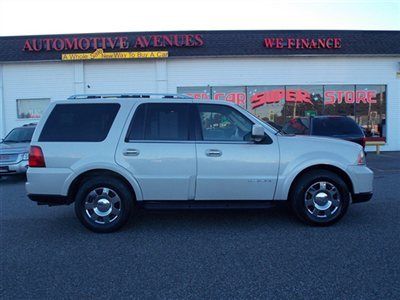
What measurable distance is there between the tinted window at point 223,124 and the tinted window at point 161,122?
0.28 m

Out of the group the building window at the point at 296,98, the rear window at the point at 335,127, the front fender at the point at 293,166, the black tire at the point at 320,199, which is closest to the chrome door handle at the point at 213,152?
the front fender at the point at 293,166

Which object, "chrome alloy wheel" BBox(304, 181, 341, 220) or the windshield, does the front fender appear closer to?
"chrome alloy wheel" BBox(304, 181, 341, 220)

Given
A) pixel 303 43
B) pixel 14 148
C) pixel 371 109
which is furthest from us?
pixel 371 109

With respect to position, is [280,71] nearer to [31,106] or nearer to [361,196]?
[31,106]

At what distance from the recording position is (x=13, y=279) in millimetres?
4402

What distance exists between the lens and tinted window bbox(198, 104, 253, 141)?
6.14 m

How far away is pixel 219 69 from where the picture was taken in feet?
64.9

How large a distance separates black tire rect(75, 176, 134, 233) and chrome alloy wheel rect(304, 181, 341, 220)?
264 centimetres

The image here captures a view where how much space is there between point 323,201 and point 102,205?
3.26m

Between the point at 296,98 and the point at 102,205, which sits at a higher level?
the point at 296,98

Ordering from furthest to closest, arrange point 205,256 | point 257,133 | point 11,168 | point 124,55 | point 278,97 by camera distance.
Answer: point 278,97 < point 124,55 < point 11,168 < point 257,133 < point 205,256

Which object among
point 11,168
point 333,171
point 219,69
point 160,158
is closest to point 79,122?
point 160,158

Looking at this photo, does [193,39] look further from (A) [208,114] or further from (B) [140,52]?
(A) [208,114]

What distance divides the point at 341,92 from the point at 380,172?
28.6ft
